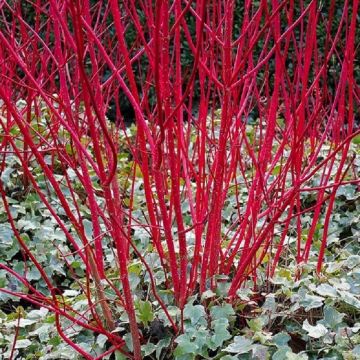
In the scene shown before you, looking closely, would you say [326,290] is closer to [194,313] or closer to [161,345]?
[194,313]

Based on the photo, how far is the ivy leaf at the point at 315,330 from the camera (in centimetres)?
185

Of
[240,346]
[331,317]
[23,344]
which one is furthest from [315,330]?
[23,344]

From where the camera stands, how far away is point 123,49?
1576mm

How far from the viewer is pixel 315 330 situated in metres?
1.86

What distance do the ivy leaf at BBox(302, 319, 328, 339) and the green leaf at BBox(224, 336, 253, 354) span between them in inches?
6.6

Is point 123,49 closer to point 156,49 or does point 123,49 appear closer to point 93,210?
point 156,49

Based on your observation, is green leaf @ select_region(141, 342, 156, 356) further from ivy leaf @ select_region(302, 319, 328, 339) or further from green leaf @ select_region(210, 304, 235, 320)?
ivy leaf @ select_region(302, 319, 328, 339)

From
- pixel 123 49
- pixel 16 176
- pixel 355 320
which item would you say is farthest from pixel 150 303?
pixel 16 176

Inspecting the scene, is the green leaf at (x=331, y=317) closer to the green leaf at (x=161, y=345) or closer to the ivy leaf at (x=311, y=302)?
the ivy leaf at (x=311, y=302)

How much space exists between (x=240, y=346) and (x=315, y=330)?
8.5 inches

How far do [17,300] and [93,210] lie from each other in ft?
2.79

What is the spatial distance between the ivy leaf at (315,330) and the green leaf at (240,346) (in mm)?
167

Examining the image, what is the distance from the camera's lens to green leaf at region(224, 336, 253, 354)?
5.92ft

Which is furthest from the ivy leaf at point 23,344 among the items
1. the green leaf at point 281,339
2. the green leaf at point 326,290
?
the green leaf at point 326,290
